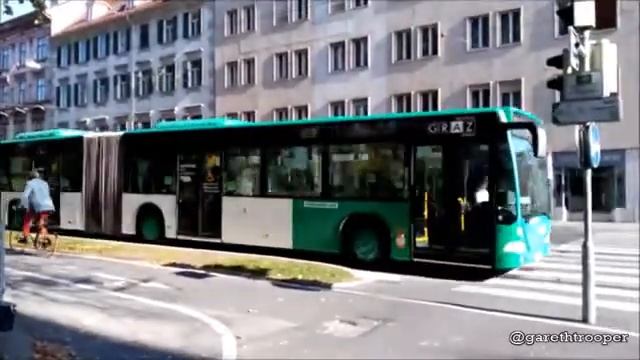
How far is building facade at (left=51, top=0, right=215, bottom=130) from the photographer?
398cm

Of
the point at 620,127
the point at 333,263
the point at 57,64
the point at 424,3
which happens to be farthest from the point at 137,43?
the point at 620,127

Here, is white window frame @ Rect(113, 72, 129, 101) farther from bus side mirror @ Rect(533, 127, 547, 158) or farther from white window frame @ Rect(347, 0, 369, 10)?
bus side mirror @ Rect(533, 127, 547, 158)

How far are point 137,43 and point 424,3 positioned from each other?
15.8ft

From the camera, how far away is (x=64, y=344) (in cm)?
335

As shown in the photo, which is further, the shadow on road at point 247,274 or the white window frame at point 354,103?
the white window frame at point 354,103

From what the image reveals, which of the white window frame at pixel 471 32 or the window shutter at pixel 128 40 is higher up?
the white window frame at pixel 471 32

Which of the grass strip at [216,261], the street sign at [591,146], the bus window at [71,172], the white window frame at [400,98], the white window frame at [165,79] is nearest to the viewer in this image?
the bus window at [71,172]

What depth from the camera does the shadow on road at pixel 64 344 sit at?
108 inches

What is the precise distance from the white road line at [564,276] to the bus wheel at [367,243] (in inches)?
42.9

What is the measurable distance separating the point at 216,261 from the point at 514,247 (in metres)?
2.24

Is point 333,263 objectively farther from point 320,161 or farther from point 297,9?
→ point 297,9

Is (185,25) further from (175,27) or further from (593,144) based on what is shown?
(593,144)

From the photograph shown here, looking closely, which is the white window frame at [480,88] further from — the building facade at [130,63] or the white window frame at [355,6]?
the building facade at [130,63]

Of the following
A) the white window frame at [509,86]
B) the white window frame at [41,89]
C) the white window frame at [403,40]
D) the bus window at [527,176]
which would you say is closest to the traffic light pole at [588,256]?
the bus window at [527,176]
